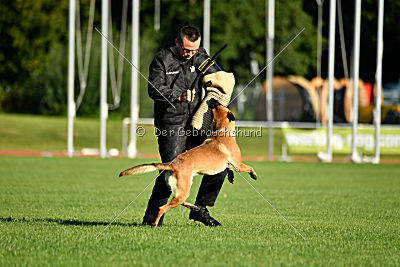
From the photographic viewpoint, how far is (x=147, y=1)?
54281 millimetres

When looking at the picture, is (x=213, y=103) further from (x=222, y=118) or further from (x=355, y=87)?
(x=355, y=87)

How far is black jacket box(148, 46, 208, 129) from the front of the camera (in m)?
8.95

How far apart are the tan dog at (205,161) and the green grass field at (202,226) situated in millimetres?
565

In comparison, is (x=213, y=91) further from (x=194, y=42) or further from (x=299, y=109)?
(x=299, y=109)

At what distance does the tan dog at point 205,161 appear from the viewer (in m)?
8.17

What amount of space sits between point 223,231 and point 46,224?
2.30 meters

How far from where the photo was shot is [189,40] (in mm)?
8789

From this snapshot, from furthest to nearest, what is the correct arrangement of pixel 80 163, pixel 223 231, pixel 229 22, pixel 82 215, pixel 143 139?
pixel 229 22 → pixel 143 139 → pixel 80 163 → pixel 82 215 → pixel 223 231

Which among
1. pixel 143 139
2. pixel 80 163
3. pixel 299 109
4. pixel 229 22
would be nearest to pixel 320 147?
pixel 80 163

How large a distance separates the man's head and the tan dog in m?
0.67

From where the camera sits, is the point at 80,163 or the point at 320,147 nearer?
the point at 80,163

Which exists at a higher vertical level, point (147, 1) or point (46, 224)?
point (147, 1)

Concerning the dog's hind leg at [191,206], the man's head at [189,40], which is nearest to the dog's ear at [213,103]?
the man's head at [189,40]

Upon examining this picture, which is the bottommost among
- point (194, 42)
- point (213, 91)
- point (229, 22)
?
point (213, 91)
